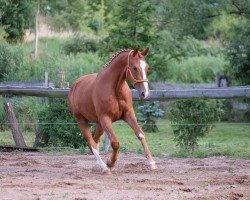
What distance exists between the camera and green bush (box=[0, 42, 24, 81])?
25.1 m

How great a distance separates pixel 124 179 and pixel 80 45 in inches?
1102

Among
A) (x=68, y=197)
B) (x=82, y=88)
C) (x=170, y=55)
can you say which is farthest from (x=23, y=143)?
(x=170, y=55)

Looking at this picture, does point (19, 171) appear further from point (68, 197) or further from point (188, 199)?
point (188, 199)

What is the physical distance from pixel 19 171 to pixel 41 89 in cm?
356

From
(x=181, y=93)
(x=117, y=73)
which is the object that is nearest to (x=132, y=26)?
(x=181, y=93)

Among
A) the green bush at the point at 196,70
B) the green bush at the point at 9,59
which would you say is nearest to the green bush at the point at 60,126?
the green bush at the point at 9,59

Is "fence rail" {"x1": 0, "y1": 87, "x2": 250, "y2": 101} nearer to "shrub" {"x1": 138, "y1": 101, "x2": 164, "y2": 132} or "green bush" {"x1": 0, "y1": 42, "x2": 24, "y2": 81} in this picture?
"shrub" {"x1": 138, "y1": 101, "x2": 164, "y2": 132}

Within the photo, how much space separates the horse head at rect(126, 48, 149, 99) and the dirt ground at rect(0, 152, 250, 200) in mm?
1253

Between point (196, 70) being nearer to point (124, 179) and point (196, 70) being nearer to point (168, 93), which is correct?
point (168, 93)

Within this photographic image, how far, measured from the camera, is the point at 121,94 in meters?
10.5

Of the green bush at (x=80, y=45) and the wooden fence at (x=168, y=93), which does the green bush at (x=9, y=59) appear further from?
the green bush at (x=80, y=45)

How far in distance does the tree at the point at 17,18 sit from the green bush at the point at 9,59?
20.6 feet

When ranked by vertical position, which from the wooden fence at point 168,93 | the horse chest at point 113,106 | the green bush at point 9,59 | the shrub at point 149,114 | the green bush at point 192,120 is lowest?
the shrub at point 149,114

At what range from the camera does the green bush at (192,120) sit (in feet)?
43.8
